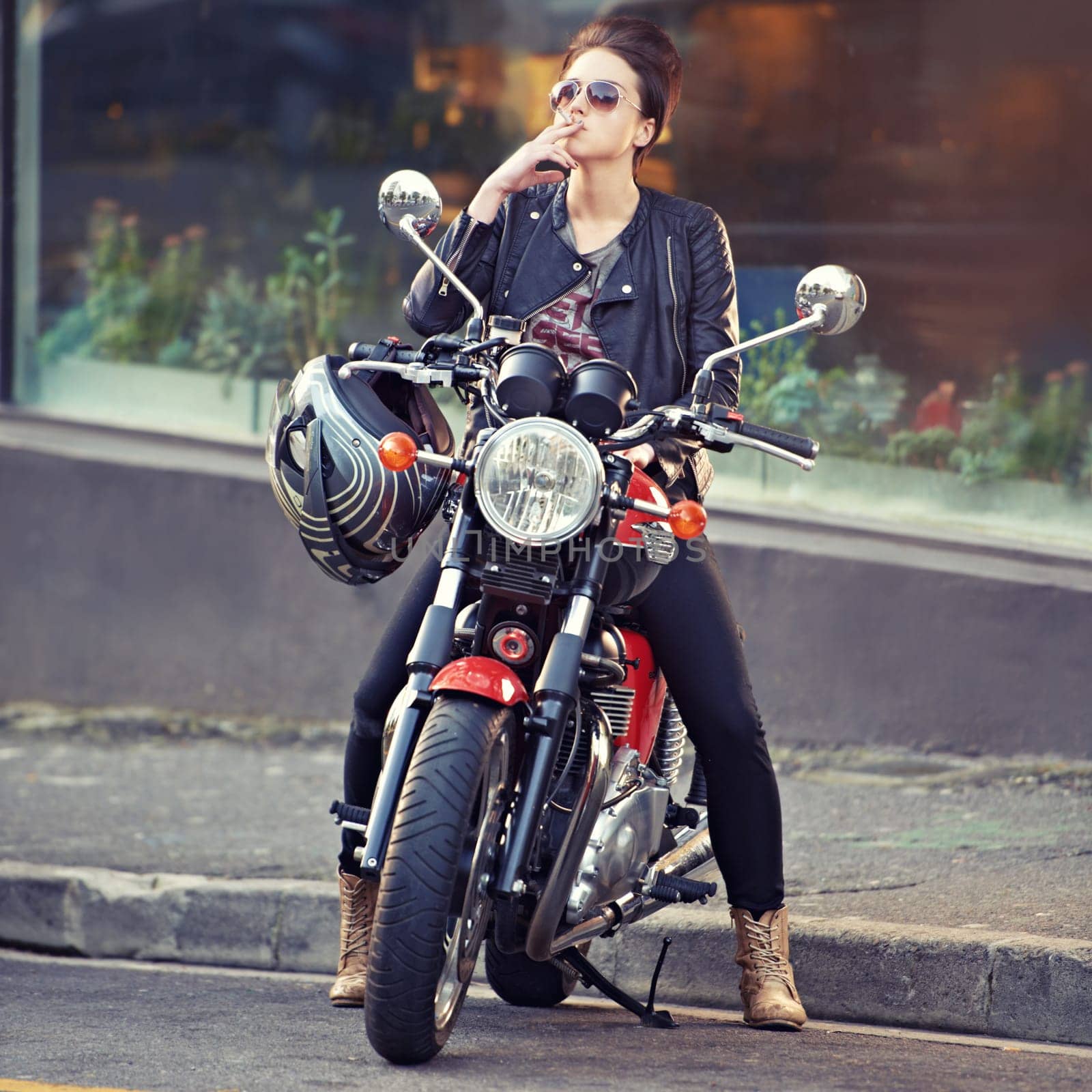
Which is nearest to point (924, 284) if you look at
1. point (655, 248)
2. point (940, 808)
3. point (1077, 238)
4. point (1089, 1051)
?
point (1077, 238)

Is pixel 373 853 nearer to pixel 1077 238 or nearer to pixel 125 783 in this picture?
pixel 125 783

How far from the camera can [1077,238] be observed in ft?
19.5

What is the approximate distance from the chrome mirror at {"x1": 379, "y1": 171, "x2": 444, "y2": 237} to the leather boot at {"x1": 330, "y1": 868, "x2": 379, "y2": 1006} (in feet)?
4.72

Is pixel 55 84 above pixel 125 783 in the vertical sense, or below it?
above

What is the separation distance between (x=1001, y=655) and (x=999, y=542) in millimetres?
435

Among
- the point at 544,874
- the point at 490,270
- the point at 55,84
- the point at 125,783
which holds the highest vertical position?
the point at 55,84

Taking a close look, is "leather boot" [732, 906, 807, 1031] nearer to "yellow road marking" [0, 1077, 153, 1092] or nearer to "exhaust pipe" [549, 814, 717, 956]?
"exhaust pipe" [549, 814, 717, 956]

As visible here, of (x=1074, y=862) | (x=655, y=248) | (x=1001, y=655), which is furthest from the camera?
(x=1001, y=655)

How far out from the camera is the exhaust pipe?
3.42 metres

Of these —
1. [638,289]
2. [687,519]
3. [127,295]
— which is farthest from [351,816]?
[127,295]

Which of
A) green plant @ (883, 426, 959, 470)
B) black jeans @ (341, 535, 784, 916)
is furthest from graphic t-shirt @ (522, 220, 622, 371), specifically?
green plant @ (883, 426, 959, 470)

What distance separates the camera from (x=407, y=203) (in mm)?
3477

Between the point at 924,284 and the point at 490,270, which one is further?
the point at 924,284

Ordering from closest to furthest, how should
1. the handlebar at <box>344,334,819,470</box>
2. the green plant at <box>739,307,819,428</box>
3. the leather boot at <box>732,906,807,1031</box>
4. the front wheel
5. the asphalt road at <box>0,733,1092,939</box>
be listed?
the front wheel, the handlebar at <box>344,334,819,470</box>, the leather boot at <box>732,906,807,1031</box>, the asphalt road at <box>0,733,1092,939</box>, the green plant at <box>739,307,819,428</box>
